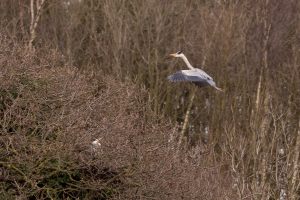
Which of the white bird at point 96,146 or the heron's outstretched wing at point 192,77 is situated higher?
the heron's outstretched wing at point 192,77

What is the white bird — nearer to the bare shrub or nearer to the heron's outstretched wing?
the bare shrub

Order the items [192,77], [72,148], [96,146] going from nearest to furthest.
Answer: [72,148] < [96,146] < [192,77]

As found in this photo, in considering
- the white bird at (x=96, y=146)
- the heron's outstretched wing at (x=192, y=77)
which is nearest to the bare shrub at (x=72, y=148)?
the white bird at (x=96, y=146)

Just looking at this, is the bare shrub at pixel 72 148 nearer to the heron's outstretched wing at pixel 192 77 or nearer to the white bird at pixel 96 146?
the white bird at pixel 96 146

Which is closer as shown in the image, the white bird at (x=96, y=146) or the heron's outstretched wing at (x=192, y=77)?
the white bird at (x=96, y=146)

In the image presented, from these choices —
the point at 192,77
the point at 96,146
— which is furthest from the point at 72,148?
the point at 192,77

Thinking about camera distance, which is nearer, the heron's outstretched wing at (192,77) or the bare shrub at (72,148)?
the bare shrub at (72,148)

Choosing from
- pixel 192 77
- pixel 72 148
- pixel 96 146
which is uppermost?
pixel 192 77

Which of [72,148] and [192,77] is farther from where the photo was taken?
[192,77]

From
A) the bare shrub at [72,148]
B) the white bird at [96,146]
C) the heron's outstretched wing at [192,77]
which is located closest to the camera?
the bare shrub at [72,148]

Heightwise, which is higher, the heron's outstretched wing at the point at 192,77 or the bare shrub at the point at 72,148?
the heron's outstretched wing at the point at 192,77

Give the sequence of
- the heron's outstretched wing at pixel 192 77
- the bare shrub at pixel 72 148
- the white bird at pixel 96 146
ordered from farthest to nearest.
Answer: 1. the heron's outstretched wing at pixel 192 77
2. the white bird at pixel 96 146
3. the bare shrub at pixel 72 148

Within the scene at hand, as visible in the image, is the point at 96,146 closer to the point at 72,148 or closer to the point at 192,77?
the point at 72,148

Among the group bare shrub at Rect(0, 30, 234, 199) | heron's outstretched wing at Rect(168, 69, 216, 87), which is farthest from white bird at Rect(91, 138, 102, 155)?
heron's outstretched wing at Rect(168, 69, 216, 87)
